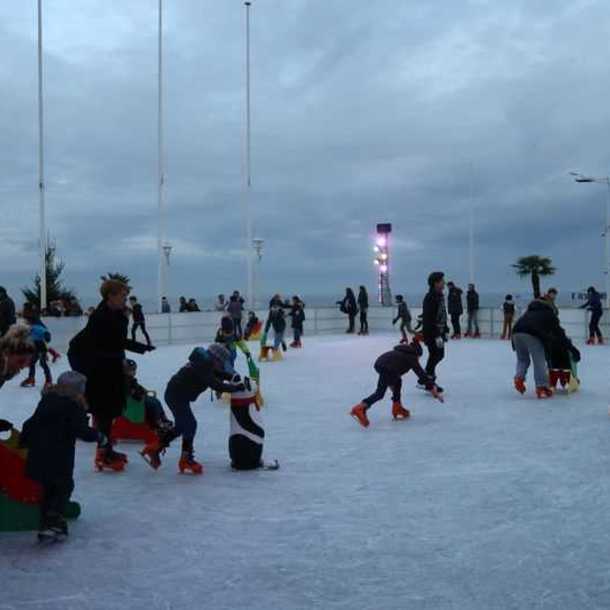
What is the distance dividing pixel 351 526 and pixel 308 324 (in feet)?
77.2

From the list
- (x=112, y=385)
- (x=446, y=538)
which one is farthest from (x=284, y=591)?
(x=112, y=385)

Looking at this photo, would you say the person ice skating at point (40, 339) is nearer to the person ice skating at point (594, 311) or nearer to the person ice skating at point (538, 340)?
the person ice skating at point (538, 340)

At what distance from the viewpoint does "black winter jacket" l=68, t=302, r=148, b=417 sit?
6.00 m

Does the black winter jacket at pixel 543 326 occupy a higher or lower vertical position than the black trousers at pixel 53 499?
higher

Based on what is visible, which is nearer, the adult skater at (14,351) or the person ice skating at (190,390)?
the adult skater at (14,351)

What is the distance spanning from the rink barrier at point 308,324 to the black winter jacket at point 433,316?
481 inches

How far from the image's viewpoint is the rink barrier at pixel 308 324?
2045cm

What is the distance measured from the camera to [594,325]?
2070cm

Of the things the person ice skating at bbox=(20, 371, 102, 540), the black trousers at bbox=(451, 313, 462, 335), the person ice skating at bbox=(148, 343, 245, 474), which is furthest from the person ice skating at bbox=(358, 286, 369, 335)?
the person ice skating at bbox=(20, 371, 102, 540)

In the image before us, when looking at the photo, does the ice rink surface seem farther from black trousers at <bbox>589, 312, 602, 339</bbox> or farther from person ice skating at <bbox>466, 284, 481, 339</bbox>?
person ice skating at <bbox>466, 284, 481, 339</bbox>

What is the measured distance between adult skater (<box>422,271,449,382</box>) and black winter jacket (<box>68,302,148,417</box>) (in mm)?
5381

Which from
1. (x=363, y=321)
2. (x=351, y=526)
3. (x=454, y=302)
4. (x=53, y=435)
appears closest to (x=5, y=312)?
(x=53, y=435)

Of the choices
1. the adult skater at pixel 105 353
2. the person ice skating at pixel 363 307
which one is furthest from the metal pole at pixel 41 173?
the adult skater at pixel 105 353

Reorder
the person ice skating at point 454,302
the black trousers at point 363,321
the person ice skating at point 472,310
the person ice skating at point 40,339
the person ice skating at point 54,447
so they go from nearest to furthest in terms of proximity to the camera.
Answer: the person ice skating at point 54,447, the person ice skating at point 40,339, the person ice skating at point 454,302, the person ice skating at point 472,310, the black trousers at point 363,321
